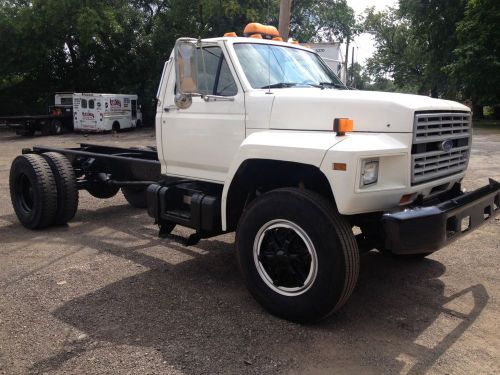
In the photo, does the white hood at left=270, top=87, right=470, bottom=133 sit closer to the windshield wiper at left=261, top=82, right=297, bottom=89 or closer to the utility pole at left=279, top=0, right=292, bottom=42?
the windshield wiper at left=261, top=82, right=297, bottom=89

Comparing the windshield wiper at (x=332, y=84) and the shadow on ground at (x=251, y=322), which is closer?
the shadow on ground at (x=251, y=322)

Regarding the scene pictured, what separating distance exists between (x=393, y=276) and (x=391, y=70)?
4976cm

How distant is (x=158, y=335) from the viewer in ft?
12.1

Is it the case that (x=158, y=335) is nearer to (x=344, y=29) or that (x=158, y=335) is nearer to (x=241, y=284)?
(x=241, y=284)

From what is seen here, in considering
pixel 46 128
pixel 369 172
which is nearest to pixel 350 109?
pixel 369 172

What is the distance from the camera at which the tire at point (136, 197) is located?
26.6 ft

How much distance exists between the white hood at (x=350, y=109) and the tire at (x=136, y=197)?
444cm

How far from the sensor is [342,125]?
3.61 meters

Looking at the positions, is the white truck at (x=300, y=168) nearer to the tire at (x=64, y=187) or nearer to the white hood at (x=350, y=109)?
the white hood at (x=350, y=109)

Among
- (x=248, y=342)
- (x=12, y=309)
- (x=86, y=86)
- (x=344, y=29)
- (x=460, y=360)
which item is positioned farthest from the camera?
(x=344, y=29)

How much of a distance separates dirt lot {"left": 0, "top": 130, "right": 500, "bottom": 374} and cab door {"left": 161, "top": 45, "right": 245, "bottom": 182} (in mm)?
1124

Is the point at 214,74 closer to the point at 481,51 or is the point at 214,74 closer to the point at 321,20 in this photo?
the point at 481,51

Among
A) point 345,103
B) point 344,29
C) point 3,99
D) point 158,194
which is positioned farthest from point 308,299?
point 344,29

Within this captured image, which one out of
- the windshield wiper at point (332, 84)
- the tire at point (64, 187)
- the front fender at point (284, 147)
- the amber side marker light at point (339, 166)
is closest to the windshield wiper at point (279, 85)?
the windshield wiper at point (332, 84)
